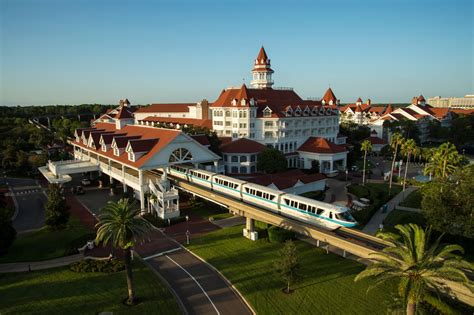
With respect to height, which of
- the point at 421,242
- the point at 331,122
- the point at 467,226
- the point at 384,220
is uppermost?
the point at 331,122

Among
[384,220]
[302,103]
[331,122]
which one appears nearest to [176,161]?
[384,220]

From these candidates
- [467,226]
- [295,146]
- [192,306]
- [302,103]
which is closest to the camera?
[192,306]

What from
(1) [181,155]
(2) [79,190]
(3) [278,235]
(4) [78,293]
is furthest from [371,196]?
(2) [79,190]

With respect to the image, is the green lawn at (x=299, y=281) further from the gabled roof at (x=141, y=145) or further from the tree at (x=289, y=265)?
the gabled roof at (x=141, y=145)

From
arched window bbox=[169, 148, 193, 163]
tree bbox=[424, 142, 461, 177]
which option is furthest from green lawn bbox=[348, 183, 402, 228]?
arched window bbox=[169, 148, 193, 163]

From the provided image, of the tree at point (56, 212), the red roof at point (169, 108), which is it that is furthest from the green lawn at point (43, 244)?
the red roof at point (169, 108)

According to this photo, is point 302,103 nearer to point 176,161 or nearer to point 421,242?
point 176,161
